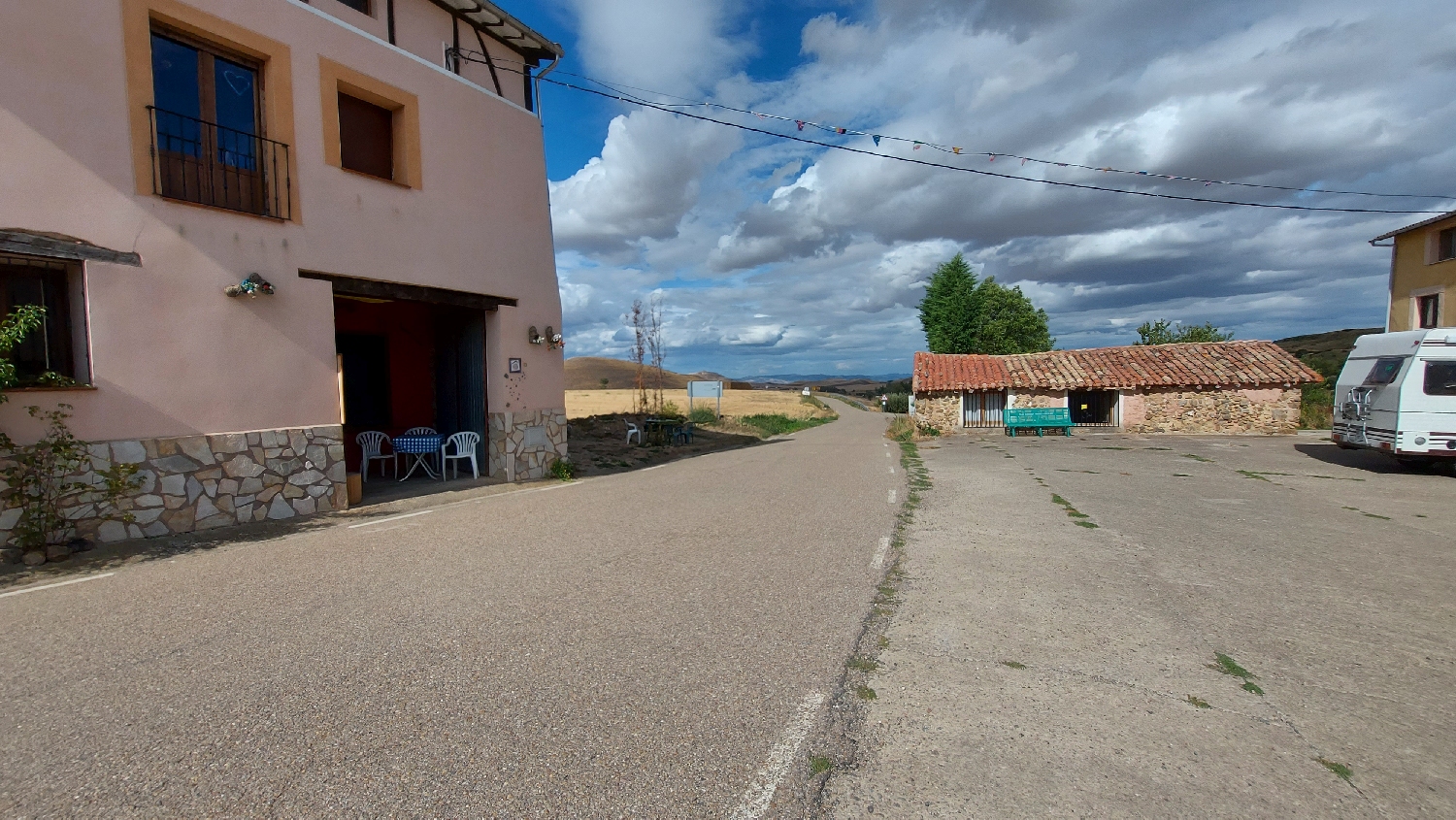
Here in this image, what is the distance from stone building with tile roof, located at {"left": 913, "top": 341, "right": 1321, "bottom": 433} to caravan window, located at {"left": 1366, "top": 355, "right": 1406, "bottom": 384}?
42.5 feet

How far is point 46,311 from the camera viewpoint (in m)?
7.10

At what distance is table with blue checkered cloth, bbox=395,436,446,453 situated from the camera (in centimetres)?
1230

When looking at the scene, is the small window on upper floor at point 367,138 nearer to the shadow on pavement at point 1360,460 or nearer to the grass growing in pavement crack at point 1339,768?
the grass growing in pavement crack at point 1339,768

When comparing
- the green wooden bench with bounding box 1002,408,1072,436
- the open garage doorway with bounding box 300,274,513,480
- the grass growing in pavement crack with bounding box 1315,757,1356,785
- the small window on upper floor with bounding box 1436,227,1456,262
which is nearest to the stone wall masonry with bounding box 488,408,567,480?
the open garage doorway with bounding box 300,274,513,480

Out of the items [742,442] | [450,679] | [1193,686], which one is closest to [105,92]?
[450,679]

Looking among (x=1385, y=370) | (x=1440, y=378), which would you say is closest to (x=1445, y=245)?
(x=1385, y=370)

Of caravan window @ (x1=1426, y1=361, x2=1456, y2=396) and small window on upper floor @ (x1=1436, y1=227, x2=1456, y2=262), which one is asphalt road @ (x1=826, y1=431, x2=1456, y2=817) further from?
small window on upper floor @ (x1=1436, y1=227, x2=1456, y2=262)

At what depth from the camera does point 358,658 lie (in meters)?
4.15

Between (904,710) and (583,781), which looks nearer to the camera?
(583,781)

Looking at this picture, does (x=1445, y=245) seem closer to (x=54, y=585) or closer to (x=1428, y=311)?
(x=1428, y=311)

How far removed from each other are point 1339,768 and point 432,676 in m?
4.36

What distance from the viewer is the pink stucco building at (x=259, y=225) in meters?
7.25

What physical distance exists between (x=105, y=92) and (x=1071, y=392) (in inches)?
1196

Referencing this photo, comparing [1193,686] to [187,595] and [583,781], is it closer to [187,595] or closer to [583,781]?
[583,781]
